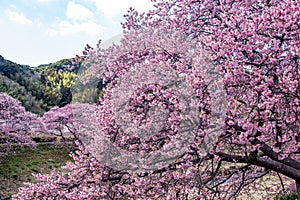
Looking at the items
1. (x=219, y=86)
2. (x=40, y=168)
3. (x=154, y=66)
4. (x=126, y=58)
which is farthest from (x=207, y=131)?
(x=40, y=168)

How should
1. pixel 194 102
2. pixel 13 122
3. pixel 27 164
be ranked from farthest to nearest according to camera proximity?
1. pixel 27 164
2. pixel 13 122
3. pixel 194 102

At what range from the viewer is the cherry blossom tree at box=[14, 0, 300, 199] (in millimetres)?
3777

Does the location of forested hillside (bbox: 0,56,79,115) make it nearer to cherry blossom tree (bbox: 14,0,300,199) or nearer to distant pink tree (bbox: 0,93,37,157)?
distant pink tree (bbox: 0,93,37,157)

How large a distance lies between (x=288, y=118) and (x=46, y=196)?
3.70 m

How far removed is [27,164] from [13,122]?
7.37ft

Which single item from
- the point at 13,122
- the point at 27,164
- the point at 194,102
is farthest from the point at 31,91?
the point at 194,102

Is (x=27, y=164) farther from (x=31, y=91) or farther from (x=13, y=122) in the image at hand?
(x=31, y=91)

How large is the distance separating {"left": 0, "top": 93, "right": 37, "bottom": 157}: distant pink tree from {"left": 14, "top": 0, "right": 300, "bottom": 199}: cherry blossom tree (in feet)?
38.5

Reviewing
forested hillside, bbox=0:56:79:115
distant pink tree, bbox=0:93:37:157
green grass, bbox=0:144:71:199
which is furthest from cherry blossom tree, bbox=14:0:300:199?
forested hillside, bbox=0:56:79:115

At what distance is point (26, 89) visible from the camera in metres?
37.1

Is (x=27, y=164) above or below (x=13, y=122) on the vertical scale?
below

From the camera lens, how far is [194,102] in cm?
389

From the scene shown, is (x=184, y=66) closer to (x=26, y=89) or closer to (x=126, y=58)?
(x=126, y=58)

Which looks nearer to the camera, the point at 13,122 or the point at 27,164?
the point at 13,122
